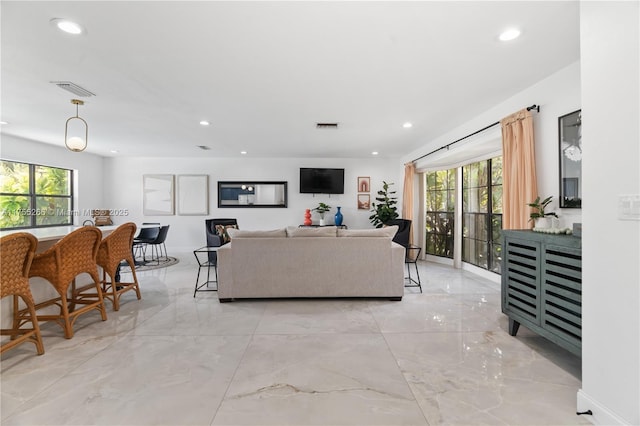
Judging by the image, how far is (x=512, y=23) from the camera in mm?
1972

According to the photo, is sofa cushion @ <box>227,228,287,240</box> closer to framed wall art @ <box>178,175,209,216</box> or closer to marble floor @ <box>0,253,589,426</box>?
marble floor @ <box>0,253,589,426</box>

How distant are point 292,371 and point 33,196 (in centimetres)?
670

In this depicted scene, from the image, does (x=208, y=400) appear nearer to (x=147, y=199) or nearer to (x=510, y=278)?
(x=510, y=278)

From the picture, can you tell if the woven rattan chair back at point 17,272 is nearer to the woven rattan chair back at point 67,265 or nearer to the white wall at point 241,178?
the woven rattan chair back at point 67,265

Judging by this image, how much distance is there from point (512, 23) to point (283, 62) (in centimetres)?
170

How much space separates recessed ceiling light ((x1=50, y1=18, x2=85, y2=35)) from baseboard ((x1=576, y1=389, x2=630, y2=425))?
3810 mm

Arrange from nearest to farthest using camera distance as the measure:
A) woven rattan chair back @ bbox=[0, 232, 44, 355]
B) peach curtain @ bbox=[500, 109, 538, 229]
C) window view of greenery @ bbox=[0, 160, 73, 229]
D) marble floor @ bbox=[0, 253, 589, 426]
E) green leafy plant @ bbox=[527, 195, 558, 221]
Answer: marble floor @ bbox=[0, 253, 589, 426] → woven rattan chair back @ bbox=[0, 232, 44, 355] → green leafy plant @ bbox=[527, 195, 558, 221] → peach curtain @ bbox=[500, 109, 538, 229] → window view of greenery @ bbox=[0, 160, 73, 229]

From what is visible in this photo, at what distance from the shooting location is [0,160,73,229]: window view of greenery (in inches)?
206

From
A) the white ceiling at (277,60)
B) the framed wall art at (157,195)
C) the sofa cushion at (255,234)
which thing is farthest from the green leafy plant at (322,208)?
the sofa cushion at (255,234)

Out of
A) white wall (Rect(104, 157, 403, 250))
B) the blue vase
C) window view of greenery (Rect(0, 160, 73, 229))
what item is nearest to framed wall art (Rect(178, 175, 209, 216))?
white wall (Rect(104, 157, 403, 250))

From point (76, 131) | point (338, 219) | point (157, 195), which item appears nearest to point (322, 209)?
point (338, 219)

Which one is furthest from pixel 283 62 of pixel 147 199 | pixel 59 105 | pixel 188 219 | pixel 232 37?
pixel 147 199

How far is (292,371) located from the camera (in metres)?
1.94

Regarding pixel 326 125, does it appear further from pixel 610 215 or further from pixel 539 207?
pixel 610 215
